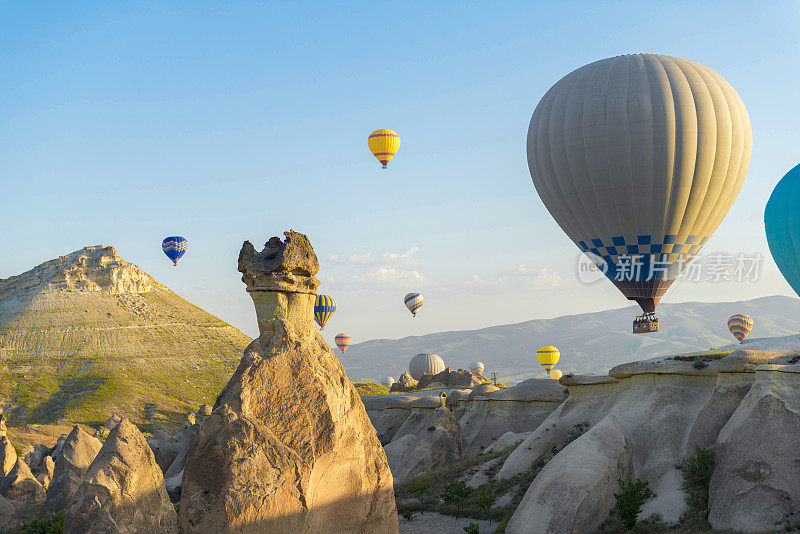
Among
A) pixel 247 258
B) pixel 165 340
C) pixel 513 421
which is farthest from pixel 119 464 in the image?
pixel 165 340

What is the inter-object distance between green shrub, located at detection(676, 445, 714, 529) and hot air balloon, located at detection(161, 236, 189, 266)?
282 ft

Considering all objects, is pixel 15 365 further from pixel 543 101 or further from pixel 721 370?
pixel 721 370

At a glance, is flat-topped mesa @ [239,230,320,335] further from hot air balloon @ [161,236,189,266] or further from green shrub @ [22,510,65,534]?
hot air balloon @ [161,236,189,266]

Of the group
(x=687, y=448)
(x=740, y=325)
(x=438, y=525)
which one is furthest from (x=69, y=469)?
(x=740, y=325)

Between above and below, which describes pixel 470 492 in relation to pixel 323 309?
below

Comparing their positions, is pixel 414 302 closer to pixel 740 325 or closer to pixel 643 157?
pixel 740 325

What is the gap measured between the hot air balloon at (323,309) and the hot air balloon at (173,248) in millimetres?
22712

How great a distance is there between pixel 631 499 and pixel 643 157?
28612 millimetres

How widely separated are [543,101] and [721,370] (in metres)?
29.6

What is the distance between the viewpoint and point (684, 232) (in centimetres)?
4888

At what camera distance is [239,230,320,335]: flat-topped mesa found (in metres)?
16.7

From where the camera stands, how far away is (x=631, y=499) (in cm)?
2350

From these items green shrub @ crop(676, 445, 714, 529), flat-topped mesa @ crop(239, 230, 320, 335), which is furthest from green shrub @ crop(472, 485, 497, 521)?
flat-topped mesa @ crop(239, 230, 320, 335)

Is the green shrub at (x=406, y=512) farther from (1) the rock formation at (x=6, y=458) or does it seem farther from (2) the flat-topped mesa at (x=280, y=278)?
(1) the rock formation at (x=6, y=458)
